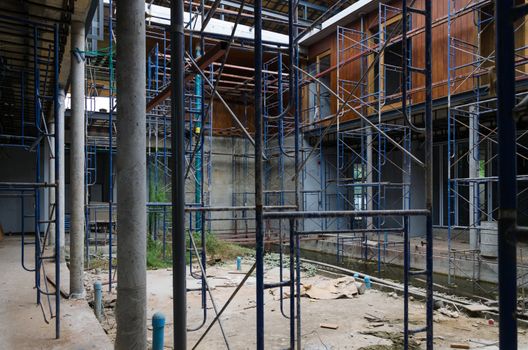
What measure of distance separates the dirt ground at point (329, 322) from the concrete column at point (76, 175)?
35.0 inches

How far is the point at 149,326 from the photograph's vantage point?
6.97 meters

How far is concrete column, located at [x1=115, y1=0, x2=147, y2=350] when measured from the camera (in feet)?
13.5

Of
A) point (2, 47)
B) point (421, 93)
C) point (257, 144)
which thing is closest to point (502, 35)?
point (257, 144)

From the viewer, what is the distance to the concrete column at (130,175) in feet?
13.5

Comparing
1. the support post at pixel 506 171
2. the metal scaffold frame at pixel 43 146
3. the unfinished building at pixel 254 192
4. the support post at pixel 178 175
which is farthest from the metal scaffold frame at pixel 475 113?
the support post at pixel 506 171

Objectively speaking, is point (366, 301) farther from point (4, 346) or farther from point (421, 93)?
point (421, 93)

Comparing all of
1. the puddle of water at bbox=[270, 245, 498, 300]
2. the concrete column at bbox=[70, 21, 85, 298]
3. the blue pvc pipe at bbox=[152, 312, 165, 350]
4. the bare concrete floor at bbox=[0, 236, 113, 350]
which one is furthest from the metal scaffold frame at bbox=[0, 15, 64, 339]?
the puddle of water at bbox=[270, 245, 498, 300]

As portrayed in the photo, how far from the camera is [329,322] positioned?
7238 millimetres

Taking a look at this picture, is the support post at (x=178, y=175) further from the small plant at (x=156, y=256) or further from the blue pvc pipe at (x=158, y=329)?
the small plant at (x=156, y=256)

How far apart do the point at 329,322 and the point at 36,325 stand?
4338 mm

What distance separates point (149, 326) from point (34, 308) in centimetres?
173

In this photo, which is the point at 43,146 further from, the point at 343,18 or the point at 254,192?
the point at 343,18

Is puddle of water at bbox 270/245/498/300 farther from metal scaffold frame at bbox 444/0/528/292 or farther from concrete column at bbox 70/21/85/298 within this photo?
concrete column at bbox 70/21/85/298

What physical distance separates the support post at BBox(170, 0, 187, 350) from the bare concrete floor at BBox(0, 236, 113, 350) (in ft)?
5.27
